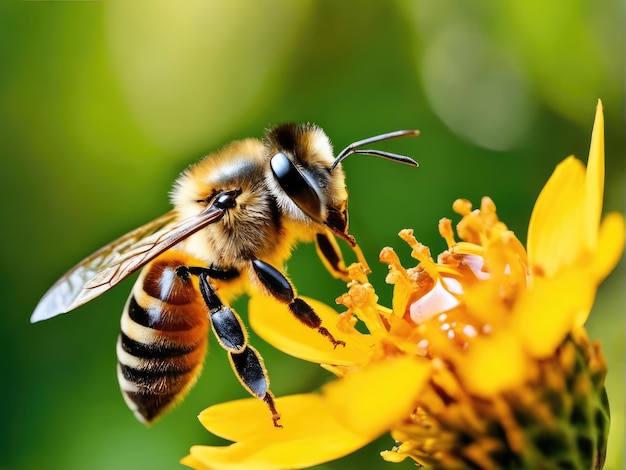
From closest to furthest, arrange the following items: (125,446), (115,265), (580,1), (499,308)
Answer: (499,308), (115,265), (125,446), (580,1)

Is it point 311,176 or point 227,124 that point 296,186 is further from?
point 227,124

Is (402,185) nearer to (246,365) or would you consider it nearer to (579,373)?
(246,365)

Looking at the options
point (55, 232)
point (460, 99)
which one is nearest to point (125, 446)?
point (55, 232)

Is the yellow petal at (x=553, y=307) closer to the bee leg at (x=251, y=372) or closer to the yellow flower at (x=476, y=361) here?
the yellow flower at (x=476, y=361)

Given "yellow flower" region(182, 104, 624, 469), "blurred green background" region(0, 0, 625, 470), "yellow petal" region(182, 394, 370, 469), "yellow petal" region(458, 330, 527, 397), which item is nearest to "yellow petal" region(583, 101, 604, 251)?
"yellow flower" region(182, 104, 624, 469)

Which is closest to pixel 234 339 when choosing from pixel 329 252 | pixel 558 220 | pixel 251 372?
pixel 251 372

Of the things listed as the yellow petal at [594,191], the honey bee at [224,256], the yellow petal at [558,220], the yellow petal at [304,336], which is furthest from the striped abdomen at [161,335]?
the yellow petal at [594,191]
